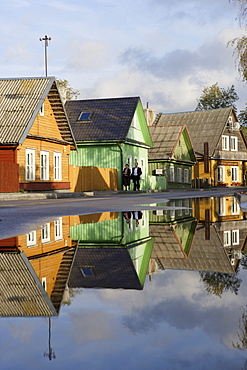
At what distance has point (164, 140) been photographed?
52.4 meters

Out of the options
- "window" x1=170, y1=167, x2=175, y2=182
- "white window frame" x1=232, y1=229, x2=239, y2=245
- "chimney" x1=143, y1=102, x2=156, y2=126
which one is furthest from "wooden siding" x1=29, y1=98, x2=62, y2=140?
"chimney" x1=143, y1=102, x2=156, y2=126

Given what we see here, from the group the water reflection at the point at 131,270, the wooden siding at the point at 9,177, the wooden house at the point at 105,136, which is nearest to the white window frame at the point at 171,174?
the wooden house at the point at 105,136

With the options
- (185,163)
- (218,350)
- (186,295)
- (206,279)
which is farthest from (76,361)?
(185,163)

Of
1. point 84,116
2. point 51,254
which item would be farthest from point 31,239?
point 84,116

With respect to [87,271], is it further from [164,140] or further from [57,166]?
[164,140]

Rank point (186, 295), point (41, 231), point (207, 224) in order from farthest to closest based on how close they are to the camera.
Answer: point (207, 224) < point (41, 231) < point (186, 295)

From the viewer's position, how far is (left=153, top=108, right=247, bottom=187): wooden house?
6269cm

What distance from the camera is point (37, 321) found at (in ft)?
9.79

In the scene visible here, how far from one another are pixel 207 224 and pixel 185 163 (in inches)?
1866

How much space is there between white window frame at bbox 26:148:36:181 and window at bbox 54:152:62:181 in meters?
3.30

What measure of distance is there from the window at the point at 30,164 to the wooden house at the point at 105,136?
17.6ft

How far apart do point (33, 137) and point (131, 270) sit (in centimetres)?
2669

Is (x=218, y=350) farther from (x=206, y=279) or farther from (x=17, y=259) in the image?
(x=17, y=259)

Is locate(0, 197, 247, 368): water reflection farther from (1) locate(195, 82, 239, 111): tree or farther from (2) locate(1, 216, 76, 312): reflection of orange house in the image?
(1) locate(195, 82, 239, 111): tree
